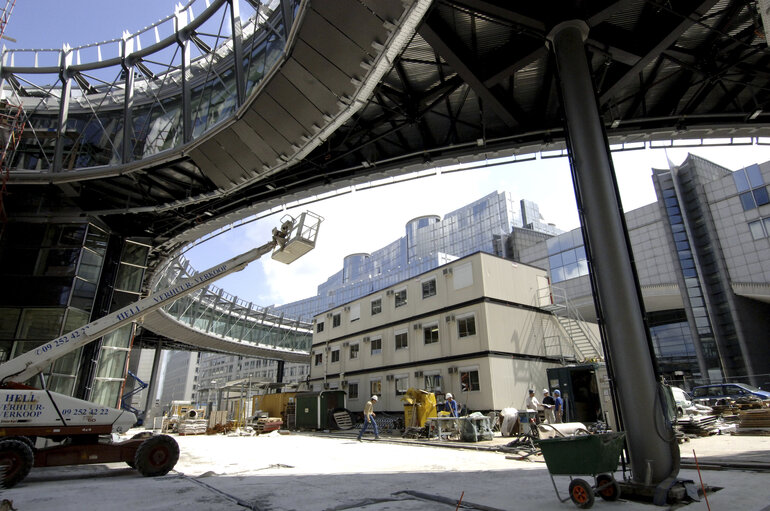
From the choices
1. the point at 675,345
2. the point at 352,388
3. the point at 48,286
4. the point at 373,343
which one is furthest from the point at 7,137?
the point at 675,345

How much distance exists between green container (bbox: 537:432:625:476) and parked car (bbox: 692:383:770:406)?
24597 millimetres

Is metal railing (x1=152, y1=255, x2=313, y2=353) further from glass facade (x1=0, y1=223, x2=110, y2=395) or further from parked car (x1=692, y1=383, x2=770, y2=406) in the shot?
parked car (x1=692, y1=383, x2=770, y2=406)

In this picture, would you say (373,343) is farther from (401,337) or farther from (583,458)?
(583,458)

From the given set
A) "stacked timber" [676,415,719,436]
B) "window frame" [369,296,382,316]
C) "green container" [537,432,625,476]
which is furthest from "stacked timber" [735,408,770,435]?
"window frame" [369,296,382,316]

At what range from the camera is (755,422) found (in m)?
15.7

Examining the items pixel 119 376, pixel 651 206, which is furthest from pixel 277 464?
pixel 651 206

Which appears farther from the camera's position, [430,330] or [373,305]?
[373,305]

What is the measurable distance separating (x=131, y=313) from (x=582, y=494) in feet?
40.0

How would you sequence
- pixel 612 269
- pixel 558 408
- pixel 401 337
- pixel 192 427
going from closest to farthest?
1. pixel 612 269
2. pixel 558 408
3. pixel 192 427
4. pixel 401 337

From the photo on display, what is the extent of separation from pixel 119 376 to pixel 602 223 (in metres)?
21.1

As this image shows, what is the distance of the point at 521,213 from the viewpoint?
81688mm

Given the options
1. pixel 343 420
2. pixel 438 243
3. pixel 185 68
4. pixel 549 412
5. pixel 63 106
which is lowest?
pixel 343 420

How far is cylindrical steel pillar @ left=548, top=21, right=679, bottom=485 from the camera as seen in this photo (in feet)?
24.9

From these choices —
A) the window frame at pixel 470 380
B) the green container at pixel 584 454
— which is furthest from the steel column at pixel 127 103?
the window frame at pixel 470 380
